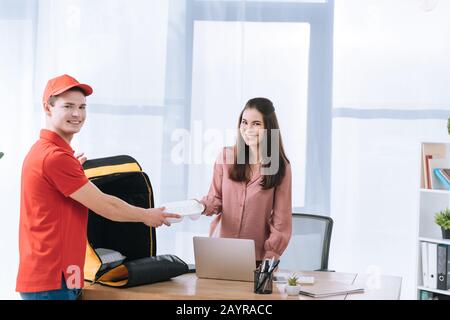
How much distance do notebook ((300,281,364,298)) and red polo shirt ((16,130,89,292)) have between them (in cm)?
88

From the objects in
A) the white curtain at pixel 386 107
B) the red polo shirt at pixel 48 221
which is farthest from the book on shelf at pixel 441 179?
the red polo shirt at pixel 48 221

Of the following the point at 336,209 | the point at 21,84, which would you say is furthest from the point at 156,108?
the point at 336,209

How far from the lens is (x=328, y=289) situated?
241cm

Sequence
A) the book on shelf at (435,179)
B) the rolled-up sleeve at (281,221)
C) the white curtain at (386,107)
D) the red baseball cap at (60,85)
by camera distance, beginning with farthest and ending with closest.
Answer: the white curtain at (386,107), the book on shelf at (435,179), the rolled-up sleeve at (281,221), the red baseball cap at (60,85)

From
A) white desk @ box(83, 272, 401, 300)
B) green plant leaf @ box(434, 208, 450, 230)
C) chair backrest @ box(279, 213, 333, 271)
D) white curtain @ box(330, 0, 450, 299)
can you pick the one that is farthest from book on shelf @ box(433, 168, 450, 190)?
white desk @ box(83, 272, 401, 300)

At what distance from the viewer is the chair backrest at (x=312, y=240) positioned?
3.36 meters

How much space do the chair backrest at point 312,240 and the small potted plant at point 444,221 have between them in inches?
29.5

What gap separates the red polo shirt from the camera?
2121 mm

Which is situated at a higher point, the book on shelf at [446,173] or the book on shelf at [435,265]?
the book on shelf at [446,173]

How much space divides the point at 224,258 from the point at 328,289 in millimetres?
434

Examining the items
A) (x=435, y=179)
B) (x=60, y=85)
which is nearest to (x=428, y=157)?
(x=435, y=179)

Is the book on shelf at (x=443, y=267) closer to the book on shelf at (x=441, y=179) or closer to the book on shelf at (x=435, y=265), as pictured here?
the book on shelf at (x=435, y=265)
